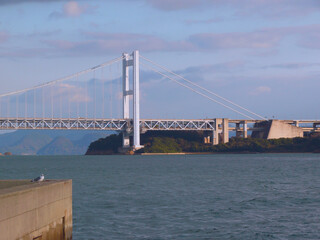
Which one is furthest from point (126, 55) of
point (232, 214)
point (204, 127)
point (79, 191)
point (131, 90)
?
point (232, 214)

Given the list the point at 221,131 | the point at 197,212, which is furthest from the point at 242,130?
the point at 197,212

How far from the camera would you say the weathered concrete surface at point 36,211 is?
959 centimetres

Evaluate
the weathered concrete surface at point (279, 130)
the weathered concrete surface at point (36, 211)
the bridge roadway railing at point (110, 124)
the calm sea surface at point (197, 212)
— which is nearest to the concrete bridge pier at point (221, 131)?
the bridge roadway railing at point (110, 124)

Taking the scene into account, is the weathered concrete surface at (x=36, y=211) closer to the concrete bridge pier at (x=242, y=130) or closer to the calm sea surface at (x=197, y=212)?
the calm sea surface at (x=197, y=212)

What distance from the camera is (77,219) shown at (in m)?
18.5

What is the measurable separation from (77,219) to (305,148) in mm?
100837

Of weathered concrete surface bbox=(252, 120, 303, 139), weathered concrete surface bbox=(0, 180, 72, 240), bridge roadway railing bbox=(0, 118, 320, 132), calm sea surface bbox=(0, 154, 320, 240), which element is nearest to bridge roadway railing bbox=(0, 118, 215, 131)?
bridge roadway railing bbox=(0, 118, 320, 132)

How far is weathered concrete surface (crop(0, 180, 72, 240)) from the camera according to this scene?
31.4 feet

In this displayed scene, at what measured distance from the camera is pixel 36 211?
10.7 meters

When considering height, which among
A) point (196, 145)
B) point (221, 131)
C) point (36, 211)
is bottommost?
point (36, 211)

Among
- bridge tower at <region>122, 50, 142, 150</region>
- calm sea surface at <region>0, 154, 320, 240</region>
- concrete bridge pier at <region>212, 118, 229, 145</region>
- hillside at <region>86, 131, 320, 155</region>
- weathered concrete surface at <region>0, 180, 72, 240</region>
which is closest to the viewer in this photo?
weathered concrete surface at <region>0, 180, 72, 240</region>

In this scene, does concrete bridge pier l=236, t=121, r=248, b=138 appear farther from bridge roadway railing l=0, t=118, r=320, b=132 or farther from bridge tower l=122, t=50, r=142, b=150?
bridge tower l=122, t=50, r=142, b=150

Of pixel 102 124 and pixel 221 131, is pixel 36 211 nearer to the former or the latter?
pixel 102 124

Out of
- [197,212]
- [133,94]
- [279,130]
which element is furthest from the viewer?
[279,130]
